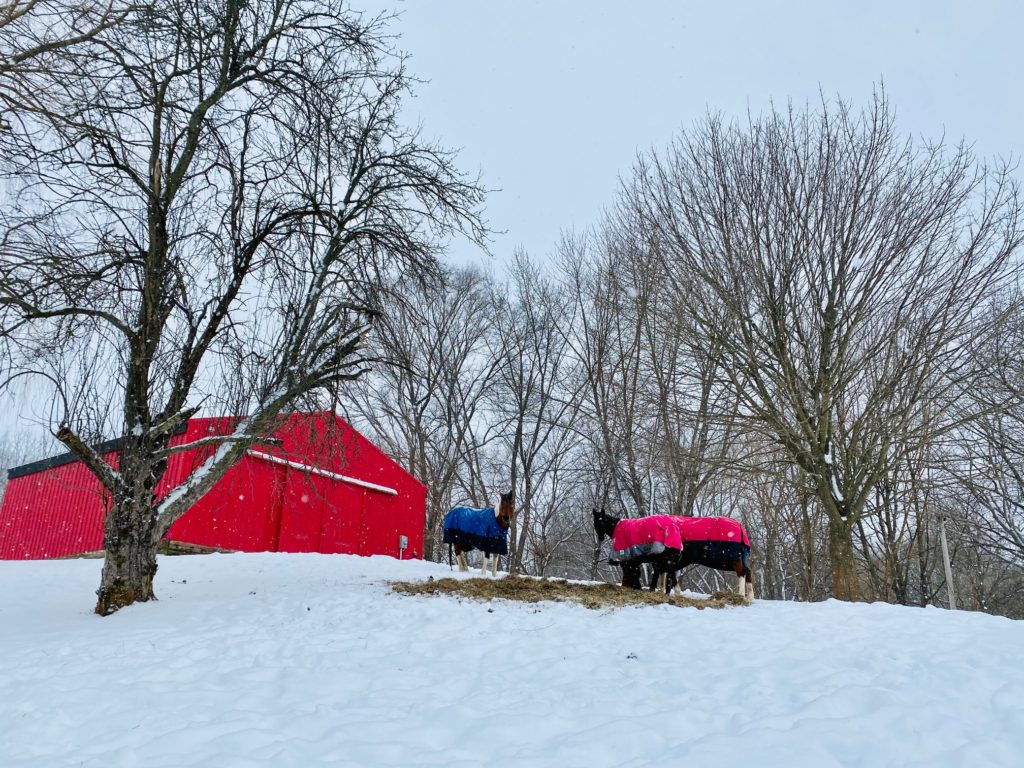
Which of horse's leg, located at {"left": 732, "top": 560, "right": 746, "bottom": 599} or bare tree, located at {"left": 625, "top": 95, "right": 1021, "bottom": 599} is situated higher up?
bare tree, located at {"left": 625, "top": 95, "right": 1021, "bottom": 599}

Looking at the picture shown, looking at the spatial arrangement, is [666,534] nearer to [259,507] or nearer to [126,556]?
[126,556]

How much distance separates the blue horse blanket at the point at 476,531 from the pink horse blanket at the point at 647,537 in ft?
8.90

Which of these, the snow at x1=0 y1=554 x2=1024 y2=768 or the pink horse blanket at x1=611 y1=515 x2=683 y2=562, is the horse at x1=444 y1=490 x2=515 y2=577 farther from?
the snow at x1=0 y1=554 x2=1024 y2=768

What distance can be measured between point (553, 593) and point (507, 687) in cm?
443

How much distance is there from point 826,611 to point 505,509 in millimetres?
5938

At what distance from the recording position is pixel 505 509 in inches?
485

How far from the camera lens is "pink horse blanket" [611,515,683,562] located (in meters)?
10.2

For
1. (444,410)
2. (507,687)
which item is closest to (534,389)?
(444,410)

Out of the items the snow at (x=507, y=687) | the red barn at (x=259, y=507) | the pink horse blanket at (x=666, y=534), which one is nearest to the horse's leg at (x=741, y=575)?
the pink horse blanket at (x=666, y=534)

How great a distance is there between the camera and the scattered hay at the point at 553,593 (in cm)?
905

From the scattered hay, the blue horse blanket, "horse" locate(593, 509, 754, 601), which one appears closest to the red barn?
the blue horse blanket

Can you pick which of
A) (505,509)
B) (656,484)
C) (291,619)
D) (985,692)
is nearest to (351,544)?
(505,509)

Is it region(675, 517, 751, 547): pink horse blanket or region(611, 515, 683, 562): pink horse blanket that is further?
region(675, 517, 751, 547): pink horse blanket

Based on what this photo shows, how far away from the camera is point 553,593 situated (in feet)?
31.4
